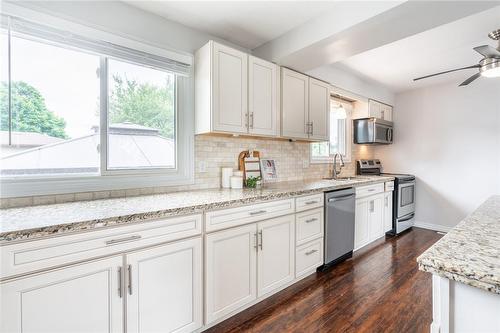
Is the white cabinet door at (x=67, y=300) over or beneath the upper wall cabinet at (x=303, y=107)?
beneath

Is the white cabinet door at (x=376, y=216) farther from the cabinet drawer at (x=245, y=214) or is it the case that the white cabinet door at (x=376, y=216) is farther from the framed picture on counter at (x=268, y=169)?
the cabinet drawer at (x=245, y=214)

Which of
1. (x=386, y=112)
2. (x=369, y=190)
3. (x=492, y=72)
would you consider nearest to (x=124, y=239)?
(x=492, y=72)

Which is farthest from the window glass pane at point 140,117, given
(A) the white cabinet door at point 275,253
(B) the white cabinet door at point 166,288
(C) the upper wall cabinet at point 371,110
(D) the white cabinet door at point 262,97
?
(C) the upper wall cabinet at point 371,110

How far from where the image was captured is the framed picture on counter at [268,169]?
115 inches

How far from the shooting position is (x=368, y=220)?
3.47 metres

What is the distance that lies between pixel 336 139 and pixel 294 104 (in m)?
1.72

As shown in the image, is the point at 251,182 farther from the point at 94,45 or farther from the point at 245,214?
the point at 94,45

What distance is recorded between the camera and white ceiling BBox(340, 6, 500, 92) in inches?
93.8

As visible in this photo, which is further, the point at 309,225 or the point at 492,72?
the point at 309,225

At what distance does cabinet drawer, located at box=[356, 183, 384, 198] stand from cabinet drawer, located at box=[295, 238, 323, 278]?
0.99 meters

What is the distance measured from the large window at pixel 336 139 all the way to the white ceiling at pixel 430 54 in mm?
604

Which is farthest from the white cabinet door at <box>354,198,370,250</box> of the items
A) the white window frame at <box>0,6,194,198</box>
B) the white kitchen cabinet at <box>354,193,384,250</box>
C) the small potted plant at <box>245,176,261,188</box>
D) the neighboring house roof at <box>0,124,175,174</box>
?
the neighboring house roof at <box>0,124,175,174</box>

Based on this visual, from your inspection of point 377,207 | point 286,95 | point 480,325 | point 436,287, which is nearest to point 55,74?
point 286,95

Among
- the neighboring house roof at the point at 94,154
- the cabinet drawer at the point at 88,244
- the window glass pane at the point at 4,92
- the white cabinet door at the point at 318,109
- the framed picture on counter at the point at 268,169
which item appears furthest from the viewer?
the white cabinet door at the point at 318,109
